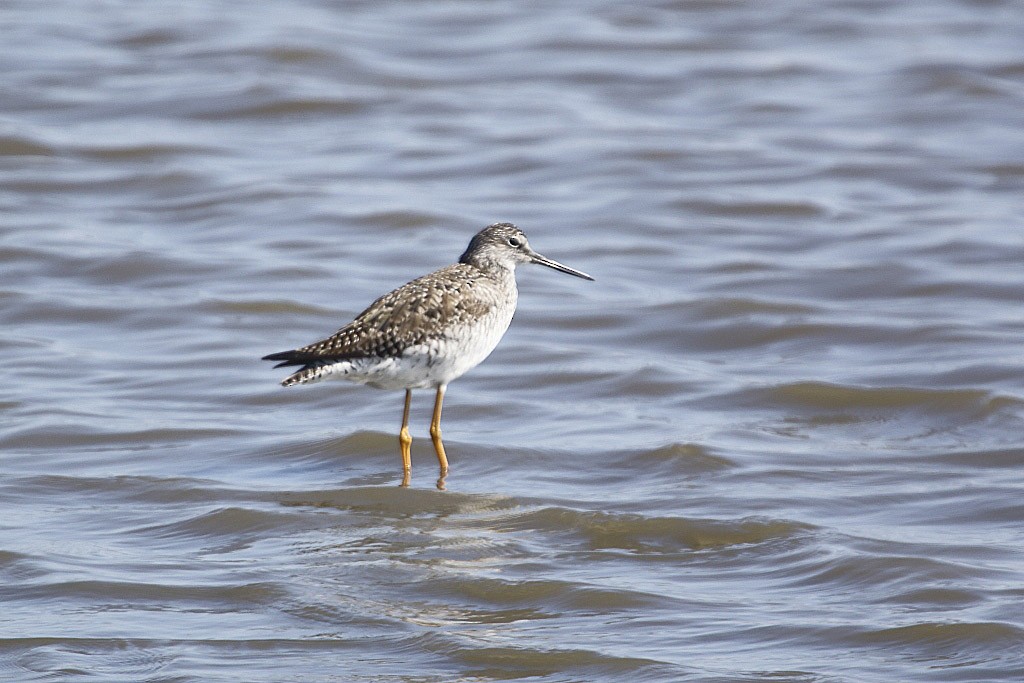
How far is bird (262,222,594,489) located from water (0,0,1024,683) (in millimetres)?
585

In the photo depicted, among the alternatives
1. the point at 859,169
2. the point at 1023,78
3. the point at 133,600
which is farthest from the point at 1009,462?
the point at 1023,78

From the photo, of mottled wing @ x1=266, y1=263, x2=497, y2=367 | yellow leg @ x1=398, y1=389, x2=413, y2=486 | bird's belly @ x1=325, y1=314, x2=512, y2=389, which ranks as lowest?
yellow leg @ x1=398, y1=389, x2=413, y2=486

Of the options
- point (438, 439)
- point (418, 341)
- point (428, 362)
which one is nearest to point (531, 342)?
point (438, 439)

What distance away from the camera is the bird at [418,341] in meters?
9.08

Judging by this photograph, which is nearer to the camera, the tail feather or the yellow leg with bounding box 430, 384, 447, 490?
the tail feather

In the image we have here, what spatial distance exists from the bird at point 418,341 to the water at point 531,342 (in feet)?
1.92

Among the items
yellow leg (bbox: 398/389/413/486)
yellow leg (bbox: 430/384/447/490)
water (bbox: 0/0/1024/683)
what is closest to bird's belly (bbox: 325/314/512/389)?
yellow leg (bbox: 430/384/447/490)

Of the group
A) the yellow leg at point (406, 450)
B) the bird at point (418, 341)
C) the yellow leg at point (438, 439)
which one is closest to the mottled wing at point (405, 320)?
the bird at point (418, 341)

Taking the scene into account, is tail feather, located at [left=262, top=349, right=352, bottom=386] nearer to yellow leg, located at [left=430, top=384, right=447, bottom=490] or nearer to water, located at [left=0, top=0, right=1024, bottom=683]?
water, located at [left=0, top=0, right=1024, bottom=683]

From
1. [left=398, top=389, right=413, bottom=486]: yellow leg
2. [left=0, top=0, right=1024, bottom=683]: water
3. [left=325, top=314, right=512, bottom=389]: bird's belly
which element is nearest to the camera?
[left=0, top=0, right=1024, bottom=683]: water

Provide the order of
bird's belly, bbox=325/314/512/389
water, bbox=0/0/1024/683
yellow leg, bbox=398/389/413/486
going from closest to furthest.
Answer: water, bbox=0/0/1024/683 < bird's belly, bbox=325/314/512/389 < yellow leg, bbox=398/389/413/486

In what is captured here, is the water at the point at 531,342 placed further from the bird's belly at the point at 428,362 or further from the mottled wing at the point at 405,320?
the mottled wing at the point at 405,320

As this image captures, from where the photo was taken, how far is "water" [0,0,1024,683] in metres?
7.26

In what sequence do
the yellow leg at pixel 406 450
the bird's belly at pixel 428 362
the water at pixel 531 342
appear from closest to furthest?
the water at pixel 531 342 < the bird's belly at pixel 428 362 < the yellow leg at pixel 406 450
